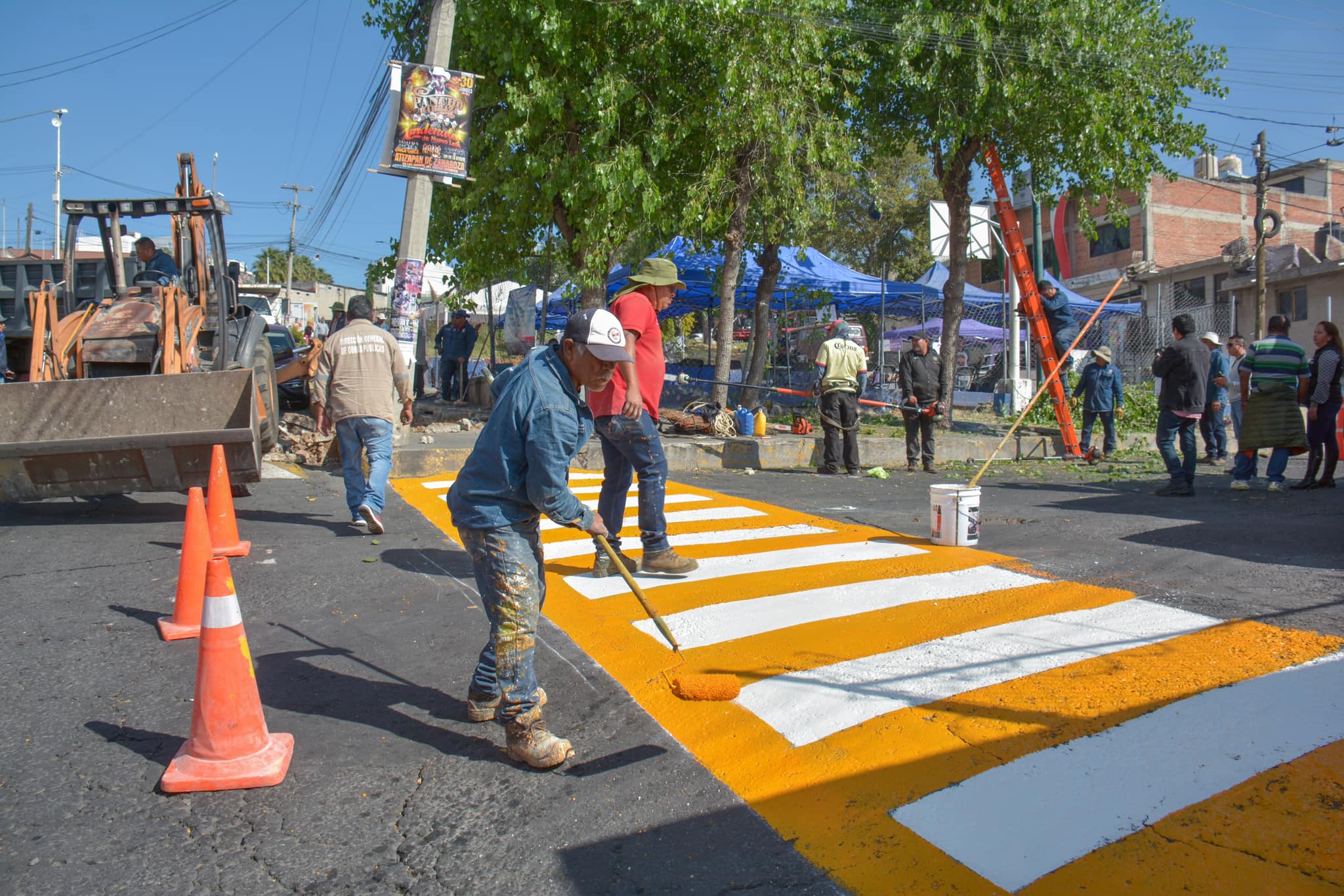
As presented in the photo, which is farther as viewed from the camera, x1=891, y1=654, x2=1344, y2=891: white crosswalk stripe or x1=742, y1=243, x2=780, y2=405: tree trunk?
x1=742, y1=243, x2=780, y2=405: tree trunk

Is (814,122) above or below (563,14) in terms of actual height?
below

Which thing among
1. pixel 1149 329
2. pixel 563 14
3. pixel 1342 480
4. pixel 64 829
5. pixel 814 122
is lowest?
pixel 64 829

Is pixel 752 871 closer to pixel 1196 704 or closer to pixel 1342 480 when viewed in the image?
pixel 1196 704

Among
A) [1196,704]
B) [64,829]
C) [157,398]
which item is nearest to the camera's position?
[64,829]

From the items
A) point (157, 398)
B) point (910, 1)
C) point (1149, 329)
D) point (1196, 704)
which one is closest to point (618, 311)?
point (1196, 704)

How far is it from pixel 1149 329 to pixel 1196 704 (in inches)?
768

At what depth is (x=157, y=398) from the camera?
7320mm

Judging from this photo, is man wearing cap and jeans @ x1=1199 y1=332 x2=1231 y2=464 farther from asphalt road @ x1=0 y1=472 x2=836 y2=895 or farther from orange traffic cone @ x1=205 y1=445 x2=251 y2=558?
orange traffic cone @ x1=205 y1=445 x2=251 y2=558

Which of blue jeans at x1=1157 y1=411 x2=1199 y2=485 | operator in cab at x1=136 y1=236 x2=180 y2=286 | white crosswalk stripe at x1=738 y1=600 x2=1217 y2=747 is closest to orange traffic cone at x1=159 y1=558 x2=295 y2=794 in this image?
white crosswalk stripe at x1=738 y1=600 x2=1217 y2=747

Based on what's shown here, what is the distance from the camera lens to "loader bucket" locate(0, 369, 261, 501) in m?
6.82

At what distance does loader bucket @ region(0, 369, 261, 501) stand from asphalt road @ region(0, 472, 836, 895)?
1681 mm

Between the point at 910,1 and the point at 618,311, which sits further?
the point at 910,1

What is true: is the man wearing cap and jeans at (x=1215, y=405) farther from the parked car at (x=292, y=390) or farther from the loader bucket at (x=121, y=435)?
the parked car at (x=292, y=390)

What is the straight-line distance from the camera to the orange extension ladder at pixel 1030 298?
47.0 ft
